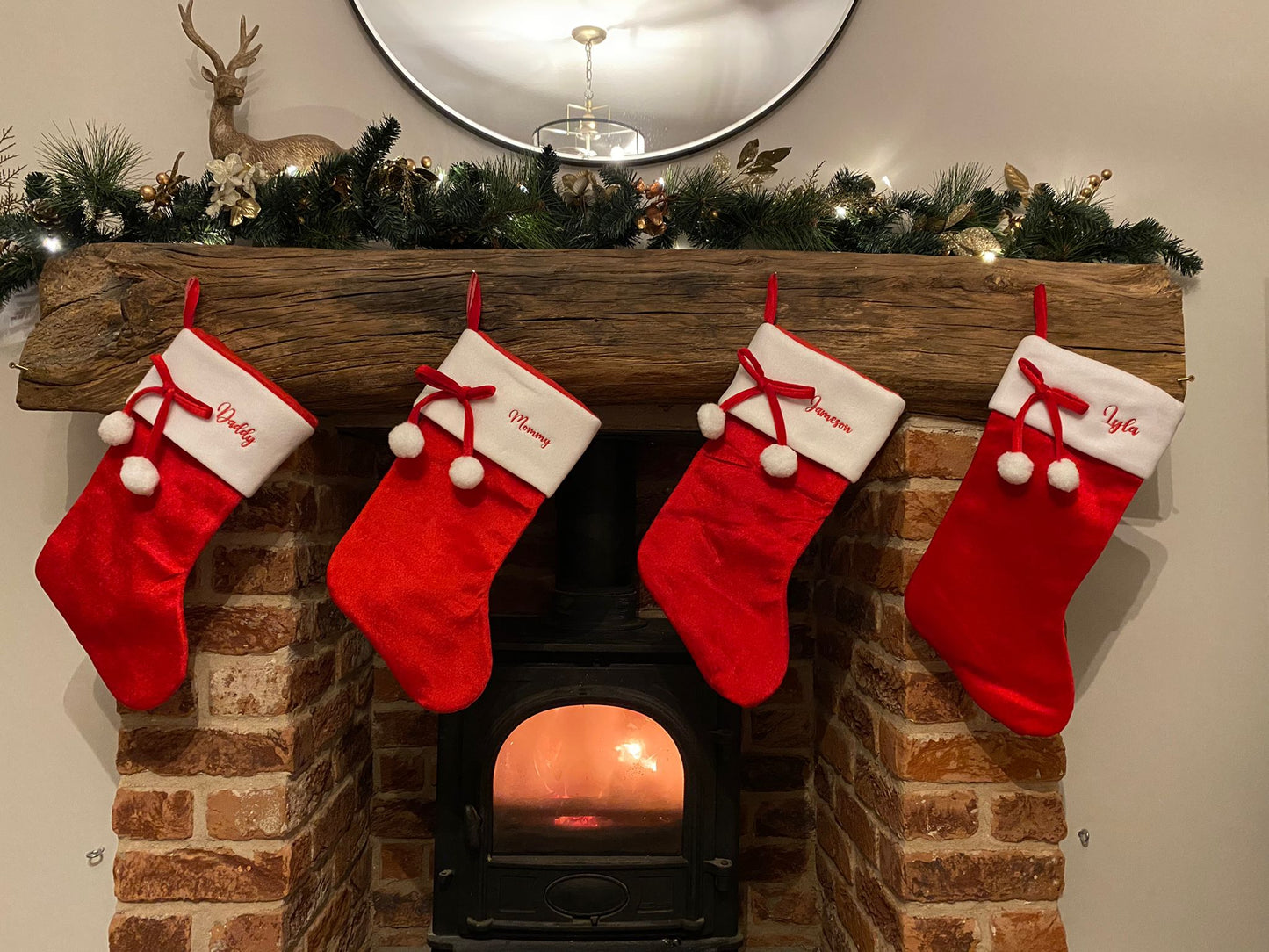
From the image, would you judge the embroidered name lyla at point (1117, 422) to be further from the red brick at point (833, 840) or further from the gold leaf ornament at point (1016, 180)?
the red brick at point (833, 840)

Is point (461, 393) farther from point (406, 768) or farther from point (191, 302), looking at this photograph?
point (406, 768)

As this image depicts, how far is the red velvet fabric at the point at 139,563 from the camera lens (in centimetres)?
118

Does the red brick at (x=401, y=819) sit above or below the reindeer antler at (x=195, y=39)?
below

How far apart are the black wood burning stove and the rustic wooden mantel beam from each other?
335 mm

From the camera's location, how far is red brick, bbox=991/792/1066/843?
49.1 inches

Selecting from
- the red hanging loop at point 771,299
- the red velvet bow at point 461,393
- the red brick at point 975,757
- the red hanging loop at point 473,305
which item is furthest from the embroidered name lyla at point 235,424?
the red brick at point 975,757

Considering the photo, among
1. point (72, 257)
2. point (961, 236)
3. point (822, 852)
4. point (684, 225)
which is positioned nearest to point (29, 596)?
point (72, 257)

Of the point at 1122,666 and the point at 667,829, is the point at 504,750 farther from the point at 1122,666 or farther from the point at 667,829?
the point at 1122,666

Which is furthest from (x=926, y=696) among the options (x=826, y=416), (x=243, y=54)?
(x=243, y=54)

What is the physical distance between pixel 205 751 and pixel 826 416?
3.62ft

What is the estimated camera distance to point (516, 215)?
128 cm

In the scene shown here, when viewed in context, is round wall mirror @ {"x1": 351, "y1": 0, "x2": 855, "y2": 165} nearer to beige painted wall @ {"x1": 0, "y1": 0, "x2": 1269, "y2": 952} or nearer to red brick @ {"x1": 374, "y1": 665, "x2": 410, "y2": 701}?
beige painted wall @ {"x1": 0, "y1": 0, "x2": 1269, "y2": 952}

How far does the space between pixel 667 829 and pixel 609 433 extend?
2.47ft

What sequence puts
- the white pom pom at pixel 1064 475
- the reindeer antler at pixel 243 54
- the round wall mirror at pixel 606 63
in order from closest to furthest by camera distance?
the white pom pom at pixel 1064 475 < the reindeer antler at pixel 243 54 < the round wall mirror at pixel 606 63
